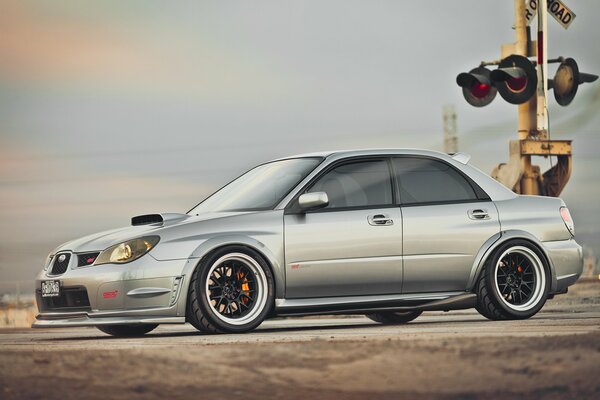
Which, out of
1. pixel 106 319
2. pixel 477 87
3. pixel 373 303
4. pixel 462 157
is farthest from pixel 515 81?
pixel 106 319

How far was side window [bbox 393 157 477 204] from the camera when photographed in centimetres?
1062

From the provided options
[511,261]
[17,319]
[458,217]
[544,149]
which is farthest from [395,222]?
[544,149]

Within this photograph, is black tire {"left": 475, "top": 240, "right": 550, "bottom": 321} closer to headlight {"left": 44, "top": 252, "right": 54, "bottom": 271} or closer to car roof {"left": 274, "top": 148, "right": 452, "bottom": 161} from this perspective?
car roof {"left": 274, "top": 148, "right": 452, "bottom": 161}

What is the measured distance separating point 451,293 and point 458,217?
0.69 metres

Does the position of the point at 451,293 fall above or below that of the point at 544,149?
below

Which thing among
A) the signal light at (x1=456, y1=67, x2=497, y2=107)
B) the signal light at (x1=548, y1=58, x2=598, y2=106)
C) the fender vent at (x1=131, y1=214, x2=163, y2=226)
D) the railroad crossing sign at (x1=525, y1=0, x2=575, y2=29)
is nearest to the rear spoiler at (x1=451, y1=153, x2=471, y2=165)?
the fender vent at (x1=131, y1=214, x2=163, y2=226)

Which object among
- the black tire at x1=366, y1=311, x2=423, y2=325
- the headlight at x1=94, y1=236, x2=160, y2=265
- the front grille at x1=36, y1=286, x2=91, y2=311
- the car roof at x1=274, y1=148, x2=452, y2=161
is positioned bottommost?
the black tire at x1=366, y1=311, x2=423, y2=325

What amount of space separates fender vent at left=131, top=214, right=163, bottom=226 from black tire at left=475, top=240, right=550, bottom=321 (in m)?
2.92

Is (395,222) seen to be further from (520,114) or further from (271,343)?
(520,114)

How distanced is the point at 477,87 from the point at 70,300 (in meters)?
9.98

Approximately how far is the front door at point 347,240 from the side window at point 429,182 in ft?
0.59

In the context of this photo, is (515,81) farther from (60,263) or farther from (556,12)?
(60,263)

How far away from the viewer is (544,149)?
63.0 ft

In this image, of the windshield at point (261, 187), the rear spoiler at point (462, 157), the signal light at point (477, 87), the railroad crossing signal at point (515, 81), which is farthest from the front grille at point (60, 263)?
the signal light at point (477, 87)
